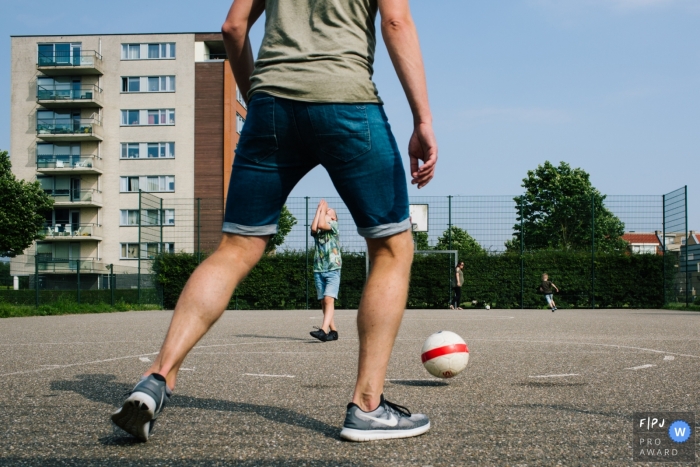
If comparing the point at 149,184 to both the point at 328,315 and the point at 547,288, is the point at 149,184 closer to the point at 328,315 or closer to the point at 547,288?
the point at 547,288

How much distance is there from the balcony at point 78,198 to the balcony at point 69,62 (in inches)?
330

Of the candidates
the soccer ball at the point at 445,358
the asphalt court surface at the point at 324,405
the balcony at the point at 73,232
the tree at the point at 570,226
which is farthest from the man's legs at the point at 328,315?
the balcony at the point at 73,232

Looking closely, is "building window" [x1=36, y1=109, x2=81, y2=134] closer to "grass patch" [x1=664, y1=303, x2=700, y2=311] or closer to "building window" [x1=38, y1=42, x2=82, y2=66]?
"building window" [x1=38, y1=42, x2=82, y2=66]

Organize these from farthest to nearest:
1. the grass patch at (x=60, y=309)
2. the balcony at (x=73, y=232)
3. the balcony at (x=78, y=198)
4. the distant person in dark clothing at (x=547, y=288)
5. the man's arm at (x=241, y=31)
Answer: the balcony at (x=73, y=232) → the balcony at (x=78, y=198) → the distant person in dark clothing at (x=547, y=288) → the grass patch at (x=60, y=309) → the man's arm at (x=241, y=31)

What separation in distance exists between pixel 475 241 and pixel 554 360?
1970cm

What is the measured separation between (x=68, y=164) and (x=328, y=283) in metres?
47.6

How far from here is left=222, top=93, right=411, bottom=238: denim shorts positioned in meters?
2.76

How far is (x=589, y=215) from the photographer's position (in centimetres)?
2669

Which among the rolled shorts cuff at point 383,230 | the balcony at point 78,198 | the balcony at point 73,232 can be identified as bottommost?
the rolled shorts cuff at point 383,230

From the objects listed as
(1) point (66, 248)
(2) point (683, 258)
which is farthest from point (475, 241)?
(1) point (66, 248)

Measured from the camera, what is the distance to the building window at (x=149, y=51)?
5138cm

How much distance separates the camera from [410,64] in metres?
2.83

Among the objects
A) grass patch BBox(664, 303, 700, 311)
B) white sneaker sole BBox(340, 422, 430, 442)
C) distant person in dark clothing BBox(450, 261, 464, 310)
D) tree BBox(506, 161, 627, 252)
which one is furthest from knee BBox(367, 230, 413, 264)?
tree BBox(506, 161, 627, 252)

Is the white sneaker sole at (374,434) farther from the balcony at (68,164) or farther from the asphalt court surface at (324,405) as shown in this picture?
the balcony at (68,164)
